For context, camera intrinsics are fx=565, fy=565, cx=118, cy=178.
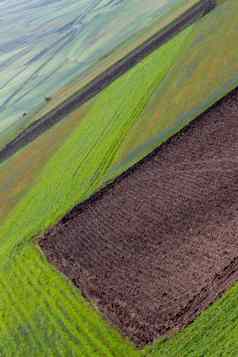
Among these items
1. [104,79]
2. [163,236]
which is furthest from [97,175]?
[104,79]

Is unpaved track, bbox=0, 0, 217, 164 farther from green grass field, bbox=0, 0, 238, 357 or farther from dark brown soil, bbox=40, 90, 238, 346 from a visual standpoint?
dark brown soil, bbox=40, 90, 238, 346

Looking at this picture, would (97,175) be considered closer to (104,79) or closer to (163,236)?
(163,236)

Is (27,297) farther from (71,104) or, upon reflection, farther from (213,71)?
(71,104)

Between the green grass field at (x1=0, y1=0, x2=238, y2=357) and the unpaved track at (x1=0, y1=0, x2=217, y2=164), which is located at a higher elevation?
the green grass field at (x1=0, y1=0, x2=238, y2=357)

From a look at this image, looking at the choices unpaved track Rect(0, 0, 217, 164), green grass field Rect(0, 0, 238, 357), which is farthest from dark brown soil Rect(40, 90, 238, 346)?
unpaved track Rect(0, 0, 217, 164)

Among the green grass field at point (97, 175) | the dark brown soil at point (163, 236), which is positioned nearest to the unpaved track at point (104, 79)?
the green grass field at point (97, 175)

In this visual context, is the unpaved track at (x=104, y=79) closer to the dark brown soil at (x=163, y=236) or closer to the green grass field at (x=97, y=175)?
the green grass field at (x=97, y=175)

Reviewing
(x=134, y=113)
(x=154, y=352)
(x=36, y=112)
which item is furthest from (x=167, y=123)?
(x=36, y=112)
